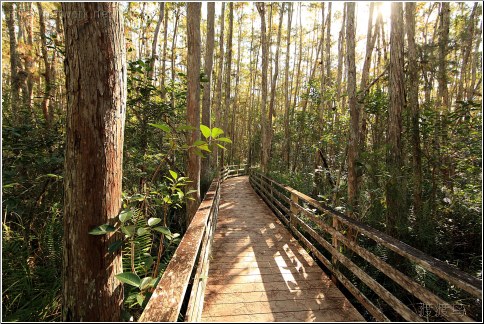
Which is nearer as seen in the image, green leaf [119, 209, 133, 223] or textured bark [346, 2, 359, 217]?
green leaf [119, 209, 133, 223]

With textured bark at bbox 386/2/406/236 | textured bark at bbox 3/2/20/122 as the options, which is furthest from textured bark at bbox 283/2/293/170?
textured bark at bbox 3/2/20/122

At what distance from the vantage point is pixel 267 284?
3.49 metres

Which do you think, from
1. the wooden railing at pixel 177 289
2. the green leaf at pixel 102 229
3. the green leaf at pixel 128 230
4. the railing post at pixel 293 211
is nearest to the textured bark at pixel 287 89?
the railing post at pixel 293 211

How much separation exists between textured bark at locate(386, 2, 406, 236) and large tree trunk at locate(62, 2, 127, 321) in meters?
4.45

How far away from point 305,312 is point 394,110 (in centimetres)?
376

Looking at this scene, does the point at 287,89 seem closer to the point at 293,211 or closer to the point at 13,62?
the point at 293,211

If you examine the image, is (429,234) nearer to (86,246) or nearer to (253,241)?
(253,241)

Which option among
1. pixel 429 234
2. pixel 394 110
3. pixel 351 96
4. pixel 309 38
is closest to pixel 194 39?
pixel 351 96

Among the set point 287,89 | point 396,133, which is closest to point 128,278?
point 396,133

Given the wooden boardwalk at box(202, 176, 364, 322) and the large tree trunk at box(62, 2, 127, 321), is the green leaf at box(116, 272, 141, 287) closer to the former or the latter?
the large tree trunk at box(62, 2, 127, 321)

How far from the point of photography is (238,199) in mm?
9672

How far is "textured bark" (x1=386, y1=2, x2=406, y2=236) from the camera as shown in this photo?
14.9ft

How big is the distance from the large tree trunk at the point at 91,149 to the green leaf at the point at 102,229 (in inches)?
3.6

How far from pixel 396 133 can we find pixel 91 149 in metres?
4.76
